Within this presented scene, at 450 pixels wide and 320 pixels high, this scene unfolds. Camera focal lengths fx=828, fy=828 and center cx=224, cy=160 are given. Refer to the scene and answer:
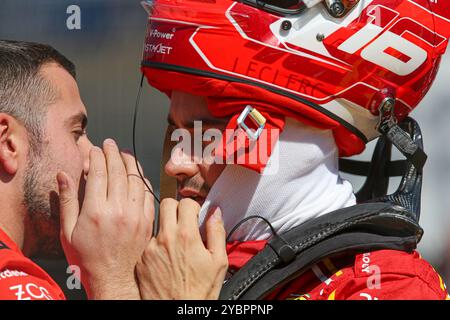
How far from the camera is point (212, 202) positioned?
8.93 feet

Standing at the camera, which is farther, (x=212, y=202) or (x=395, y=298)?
(x=212, y=202)

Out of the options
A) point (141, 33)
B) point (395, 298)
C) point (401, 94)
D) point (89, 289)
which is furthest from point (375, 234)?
point (141, 33)

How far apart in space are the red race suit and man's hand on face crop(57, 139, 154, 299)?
0.33 meters

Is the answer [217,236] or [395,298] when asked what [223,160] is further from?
[395,298]

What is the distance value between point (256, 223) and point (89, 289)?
57 centimetres

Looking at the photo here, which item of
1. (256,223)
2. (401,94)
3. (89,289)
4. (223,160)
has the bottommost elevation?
(89,289)

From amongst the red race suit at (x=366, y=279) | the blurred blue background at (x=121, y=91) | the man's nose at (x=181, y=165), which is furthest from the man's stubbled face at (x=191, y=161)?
the blurred blue background at (x=121, y=91)

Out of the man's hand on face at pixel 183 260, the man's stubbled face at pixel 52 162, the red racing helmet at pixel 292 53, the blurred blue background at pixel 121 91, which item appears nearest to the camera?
the man's hand on face at pixel 183 260

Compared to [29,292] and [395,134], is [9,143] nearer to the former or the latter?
[29,292]

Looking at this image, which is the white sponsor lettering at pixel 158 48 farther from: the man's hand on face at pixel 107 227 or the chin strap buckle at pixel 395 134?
the chin strap buckle at pixel 395 134

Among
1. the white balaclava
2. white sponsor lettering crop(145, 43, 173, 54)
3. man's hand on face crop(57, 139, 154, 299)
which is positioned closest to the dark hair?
man's hand on face crop(57, 139, 154, 299)

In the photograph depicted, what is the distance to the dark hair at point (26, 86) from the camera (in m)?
2.91

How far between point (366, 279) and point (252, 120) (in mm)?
611

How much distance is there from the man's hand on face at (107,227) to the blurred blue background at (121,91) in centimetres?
136
